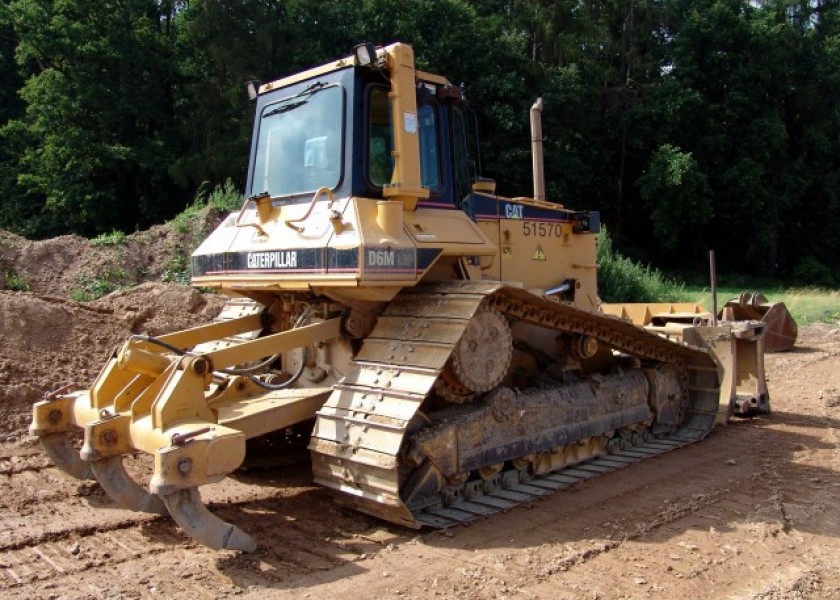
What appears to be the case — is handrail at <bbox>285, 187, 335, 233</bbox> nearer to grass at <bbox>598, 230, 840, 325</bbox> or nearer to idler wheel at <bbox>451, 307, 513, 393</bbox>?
idler wheel at <bbox>451, 307, 513, 393</bbox>

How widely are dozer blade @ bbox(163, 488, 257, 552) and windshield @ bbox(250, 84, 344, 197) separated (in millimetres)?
2426

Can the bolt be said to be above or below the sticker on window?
below

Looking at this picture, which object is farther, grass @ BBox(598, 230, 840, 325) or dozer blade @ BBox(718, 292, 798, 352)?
grass @ BBox(598, 230, 840, 325)

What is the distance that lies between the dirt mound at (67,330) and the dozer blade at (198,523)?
4179 mm

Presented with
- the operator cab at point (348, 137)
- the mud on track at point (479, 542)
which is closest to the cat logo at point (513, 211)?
the operator cab at point (348, 137)

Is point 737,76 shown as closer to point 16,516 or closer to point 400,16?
point 400,16

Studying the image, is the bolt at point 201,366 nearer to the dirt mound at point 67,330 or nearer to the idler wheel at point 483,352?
the idler wheel at point 483,352

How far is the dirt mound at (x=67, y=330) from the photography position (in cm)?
829

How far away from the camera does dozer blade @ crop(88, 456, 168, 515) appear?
16.5 ft

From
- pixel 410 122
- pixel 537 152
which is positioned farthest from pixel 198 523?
pixel 537 152

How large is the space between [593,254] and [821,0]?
3678 centimetres

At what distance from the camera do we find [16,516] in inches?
211

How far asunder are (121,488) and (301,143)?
2.85m

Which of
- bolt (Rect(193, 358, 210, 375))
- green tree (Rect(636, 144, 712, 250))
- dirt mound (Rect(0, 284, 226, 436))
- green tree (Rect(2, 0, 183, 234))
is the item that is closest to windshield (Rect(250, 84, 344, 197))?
bolt (Rect(193, 358, 210, 375))
